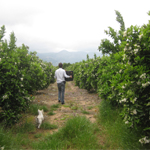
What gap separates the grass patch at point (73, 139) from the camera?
3.67 meters

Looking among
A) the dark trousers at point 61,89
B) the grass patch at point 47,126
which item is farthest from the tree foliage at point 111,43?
the grass patch at point 47,126

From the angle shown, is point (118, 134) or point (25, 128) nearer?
point (118, 134)

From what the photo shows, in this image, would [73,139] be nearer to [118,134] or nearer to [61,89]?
[118,134]

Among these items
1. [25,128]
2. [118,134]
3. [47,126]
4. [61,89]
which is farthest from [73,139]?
[61,89]

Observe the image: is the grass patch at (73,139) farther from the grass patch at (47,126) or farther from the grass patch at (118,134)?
the grass patch at (47,126)

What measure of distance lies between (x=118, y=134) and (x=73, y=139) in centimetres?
123

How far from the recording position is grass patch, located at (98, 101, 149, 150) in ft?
11.2

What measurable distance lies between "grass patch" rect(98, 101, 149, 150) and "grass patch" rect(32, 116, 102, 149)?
0.37 meters

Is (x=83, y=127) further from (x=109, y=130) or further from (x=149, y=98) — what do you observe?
(x=149, y=98)

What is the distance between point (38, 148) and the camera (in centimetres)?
360

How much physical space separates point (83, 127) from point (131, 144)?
148 centimetres

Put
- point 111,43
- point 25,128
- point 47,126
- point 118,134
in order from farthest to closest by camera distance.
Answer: point 111,43 < point 47,126 < point 25,128 < point 118,134

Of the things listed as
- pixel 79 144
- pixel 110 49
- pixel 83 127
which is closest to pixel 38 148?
pixel 79 144

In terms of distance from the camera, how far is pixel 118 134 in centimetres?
389
